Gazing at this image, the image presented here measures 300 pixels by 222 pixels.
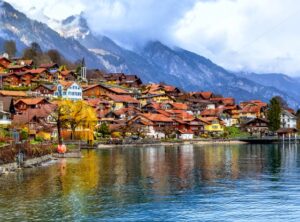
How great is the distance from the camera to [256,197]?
39125mm

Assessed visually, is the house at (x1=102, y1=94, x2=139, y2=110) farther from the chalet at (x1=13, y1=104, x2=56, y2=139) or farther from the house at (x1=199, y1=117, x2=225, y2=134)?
the chalet at (x1=13, y1=104, x2=56, y2=139)

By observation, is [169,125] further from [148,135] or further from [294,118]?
[294,118]

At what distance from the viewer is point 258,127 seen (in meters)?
176

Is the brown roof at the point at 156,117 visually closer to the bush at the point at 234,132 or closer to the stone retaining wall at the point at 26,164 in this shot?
the bush at the point at 234,132

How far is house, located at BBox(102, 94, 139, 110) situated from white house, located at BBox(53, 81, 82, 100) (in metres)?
10.7

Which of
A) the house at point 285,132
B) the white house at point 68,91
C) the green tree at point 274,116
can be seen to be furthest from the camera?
the house at point 285,132

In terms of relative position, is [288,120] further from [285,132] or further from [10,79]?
[10,79]

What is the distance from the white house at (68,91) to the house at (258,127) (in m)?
58.9

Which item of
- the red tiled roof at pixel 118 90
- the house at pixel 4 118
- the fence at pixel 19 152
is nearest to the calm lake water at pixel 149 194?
the fence at pixel 19 152

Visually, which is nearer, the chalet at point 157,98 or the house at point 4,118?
the house at point 4,118

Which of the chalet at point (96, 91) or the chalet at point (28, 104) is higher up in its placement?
the chalet at point (96, 91)

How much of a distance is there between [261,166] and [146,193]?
29361 mm

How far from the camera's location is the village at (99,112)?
109344mm

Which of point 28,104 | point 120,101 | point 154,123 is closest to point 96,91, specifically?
point 120,101
